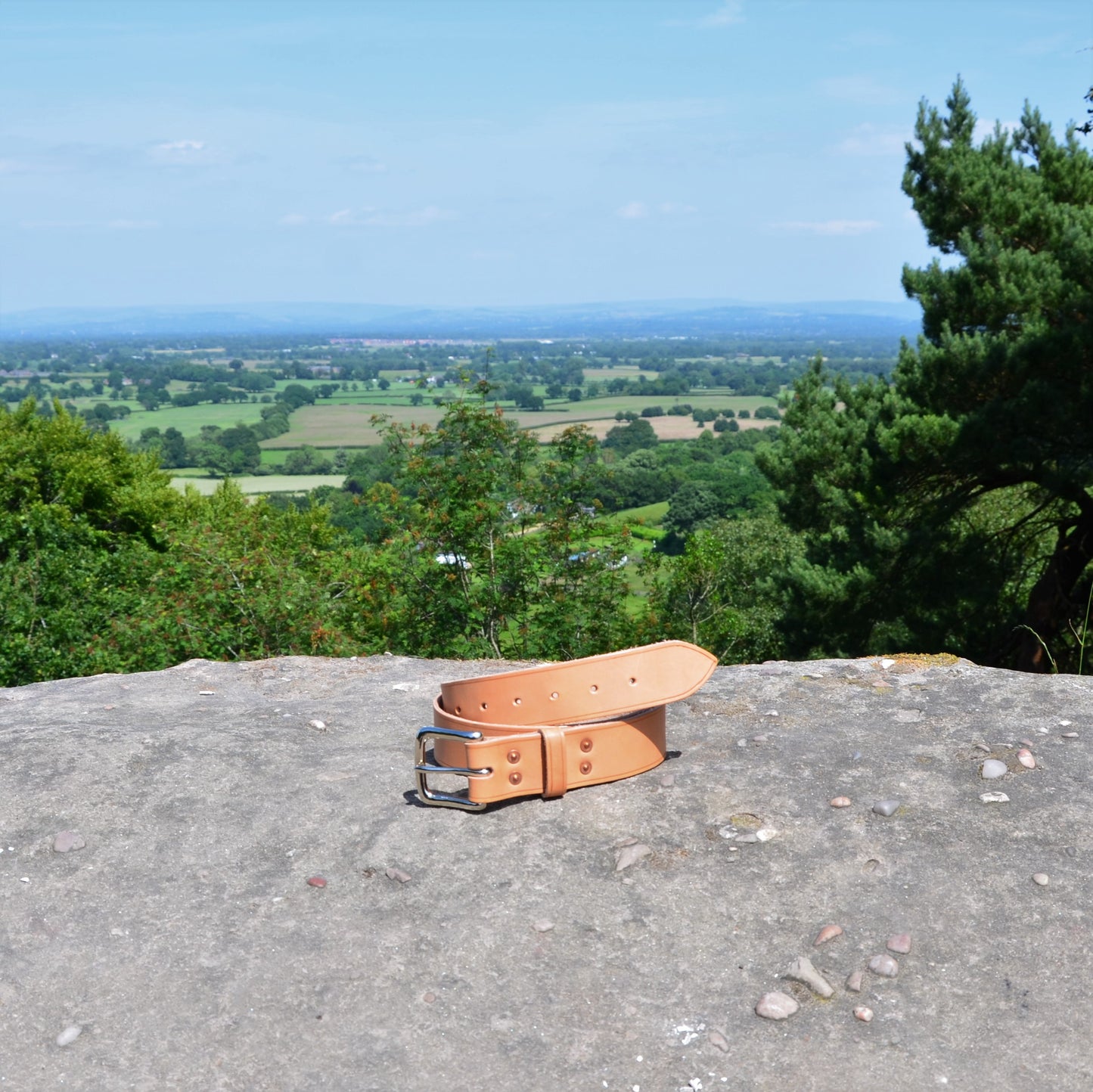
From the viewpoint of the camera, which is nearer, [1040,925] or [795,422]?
[1040,925]

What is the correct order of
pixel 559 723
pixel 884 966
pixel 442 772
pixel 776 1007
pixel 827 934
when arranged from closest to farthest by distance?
pixel 776 1007
pixel 884 966
pixel 827 934
pixel 442 772
pixel 559 723

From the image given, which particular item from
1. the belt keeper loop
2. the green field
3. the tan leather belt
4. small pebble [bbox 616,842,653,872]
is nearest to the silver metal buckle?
the tan leather belt

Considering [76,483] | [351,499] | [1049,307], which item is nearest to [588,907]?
[351,499]

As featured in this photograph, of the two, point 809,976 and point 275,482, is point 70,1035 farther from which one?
point 275,482

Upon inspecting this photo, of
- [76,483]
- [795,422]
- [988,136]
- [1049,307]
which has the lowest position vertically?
[76,483]

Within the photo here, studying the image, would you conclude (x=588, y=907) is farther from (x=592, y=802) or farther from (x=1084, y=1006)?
(x=1084, y=1006)

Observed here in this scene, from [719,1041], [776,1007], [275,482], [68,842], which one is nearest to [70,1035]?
[68,842]
